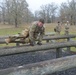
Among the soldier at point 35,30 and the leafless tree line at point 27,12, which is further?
the leafless tree line at point 27,12

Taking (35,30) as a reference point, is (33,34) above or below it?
below

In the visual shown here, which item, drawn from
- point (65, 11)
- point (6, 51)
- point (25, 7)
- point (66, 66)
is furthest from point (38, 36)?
point (65, 11)

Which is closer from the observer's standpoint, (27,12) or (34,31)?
(34,31)

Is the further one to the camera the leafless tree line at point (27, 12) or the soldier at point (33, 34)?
the leafless tree line at point (27, 12)

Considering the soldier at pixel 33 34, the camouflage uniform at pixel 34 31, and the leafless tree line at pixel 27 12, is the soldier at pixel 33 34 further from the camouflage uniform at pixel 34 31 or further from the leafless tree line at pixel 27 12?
the leafless tree line at pixel 27 12

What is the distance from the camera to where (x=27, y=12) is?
68375 mm

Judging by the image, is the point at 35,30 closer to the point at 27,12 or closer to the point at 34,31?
the point at 34,31

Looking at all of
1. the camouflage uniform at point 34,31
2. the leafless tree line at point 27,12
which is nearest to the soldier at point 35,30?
the camouflage uniform at point 34,31

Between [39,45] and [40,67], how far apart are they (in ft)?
12.6

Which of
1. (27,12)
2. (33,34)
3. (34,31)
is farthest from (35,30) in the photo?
(27,12)

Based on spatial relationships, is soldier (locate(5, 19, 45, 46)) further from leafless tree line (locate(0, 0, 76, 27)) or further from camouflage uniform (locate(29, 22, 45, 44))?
leafless tree line (locate(0, 0, 76, 27))

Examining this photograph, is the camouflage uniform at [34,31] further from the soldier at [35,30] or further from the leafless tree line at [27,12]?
the leafless tree line at [27,12]

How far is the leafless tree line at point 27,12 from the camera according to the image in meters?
61.7

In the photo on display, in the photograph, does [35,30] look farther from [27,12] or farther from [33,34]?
[27,12]
